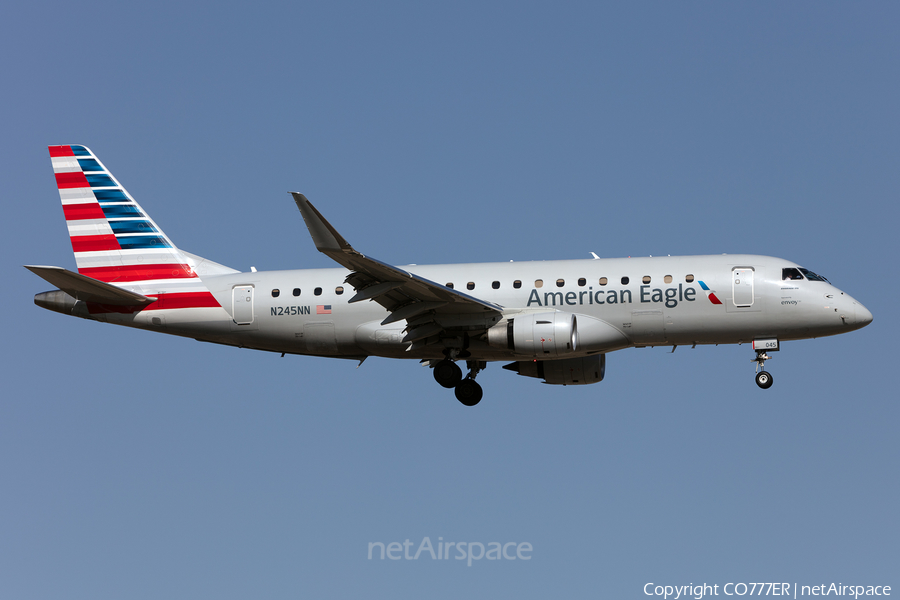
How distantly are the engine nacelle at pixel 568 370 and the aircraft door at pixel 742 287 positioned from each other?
5413 millimetres

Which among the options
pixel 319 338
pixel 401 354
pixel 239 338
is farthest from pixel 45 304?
pixel 401 354

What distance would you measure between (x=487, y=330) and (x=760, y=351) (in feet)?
28.0

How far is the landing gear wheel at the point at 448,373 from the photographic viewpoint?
3322 cm

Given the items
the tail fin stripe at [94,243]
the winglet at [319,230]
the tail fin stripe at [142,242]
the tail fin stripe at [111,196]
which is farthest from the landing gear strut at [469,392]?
the tail fin stripe at [111,196]

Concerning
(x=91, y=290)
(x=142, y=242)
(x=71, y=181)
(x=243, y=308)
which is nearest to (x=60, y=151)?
(x=71, y=181)

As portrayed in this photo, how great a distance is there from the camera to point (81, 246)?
3650 centimetres

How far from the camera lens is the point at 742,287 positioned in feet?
103

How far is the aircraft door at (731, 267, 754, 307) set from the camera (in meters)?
31.3

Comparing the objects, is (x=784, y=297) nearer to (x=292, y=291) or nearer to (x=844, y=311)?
(x=844, y=311)

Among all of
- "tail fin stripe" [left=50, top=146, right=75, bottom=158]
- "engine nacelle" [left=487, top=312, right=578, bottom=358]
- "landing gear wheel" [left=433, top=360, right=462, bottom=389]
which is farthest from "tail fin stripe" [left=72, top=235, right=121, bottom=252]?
"engine nacelle" [left=487, top=312, right=578, bottom=358]

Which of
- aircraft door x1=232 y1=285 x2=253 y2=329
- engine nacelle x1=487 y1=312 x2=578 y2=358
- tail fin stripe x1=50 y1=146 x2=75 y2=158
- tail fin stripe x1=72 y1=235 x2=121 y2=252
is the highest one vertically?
tail fin stripe x1=50 y1=146 x2=75 y2=158

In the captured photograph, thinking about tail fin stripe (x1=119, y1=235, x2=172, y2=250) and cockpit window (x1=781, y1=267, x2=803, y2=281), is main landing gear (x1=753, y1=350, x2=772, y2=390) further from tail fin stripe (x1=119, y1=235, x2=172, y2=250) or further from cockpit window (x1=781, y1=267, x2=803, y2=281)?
tail fin stripe (x1=119, y1=235, x2=172, y2=250)

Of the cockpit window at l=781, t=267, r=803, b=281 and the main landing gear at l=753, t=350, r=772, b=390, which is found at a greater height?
the cockpit window at l=781, t=267, r=803, b=281

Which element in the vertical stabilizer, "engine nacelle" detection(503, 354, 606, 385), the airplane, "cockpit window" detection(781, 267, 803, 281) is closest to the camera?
the airplane
